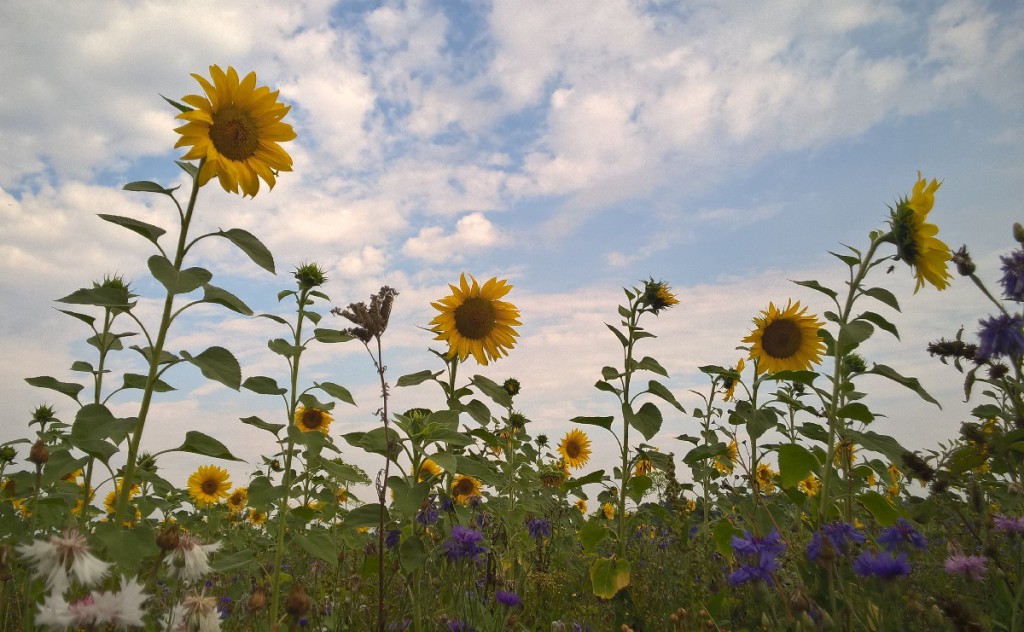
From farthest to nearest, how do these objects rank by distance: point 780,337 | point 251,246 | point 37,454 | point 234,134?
point 780,337 < point 234,134 < point 251,246 < point 37,454

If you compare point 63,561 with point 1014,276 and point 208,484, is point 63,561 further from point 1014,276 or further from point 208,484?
point 208,484

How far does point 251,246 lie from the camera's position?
2941 millimetres

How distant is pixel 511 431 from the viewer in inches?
233

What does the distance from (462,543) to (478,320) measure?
1.88 meters

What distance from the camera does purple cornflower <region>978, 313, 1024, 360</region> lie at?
283cm

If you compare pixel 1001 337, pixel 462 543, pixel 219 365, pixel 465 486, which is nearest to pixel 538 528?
pixel 465 486

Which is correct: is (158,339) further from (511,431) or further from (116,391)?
(511,431)

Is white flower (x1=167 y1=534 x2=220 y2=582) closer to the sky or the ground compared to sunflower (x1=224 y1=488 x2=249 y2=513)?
closer to the ground

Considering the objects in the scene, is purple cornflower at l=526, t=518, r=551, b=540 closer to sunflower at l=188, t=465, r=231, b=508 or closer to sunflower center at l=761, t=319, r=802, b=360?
sunflower center at l=761, t=319, r=802, b=360

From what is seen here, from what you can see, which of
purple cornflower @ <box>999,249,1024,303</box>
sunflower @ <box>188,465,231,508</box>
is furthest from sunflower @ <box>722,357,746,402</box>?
sunflower @ <box>188,465,231,508</box>

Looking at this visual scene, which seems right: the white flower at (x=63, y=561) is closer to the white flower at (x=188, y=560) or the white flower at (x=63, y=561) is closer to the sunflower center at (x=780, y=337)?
the white flower at (x=188, y=560)

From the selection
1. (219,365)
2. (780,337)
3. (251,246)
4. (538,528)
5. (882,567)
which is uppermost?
(780,337)

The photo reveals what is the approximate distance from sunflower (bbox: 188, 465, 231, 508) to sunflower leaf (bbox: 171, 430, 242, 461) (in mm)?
7174

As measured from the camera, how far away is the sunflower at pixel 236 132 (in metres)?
3.07
